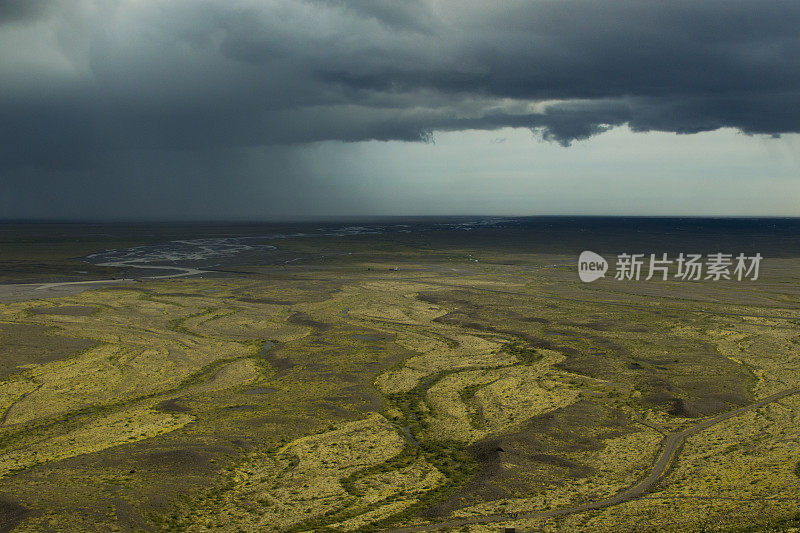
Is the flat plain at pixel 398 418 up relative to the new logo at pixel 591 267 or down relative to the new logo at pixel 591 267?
down

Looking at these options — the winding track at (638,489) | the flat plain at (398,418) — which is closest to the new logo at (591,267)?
the flat plain at (398,418)

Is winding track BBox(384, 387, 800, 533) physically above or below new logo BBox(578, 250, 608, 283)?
below

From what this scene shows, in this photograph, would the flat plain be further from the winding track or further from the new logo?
the new logo

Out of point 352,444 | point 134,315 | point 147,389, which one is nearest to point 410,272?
point 134,315

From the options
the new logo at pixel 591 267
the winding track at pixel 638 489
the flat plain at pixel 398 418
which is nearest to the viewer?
the winding track at pixel 638 489

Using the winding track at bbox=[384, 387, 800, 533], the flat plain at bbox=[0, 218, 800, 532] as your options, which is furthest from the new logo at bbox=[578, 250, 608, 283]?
the winding track at bbox=[384, 387, 800, 533]

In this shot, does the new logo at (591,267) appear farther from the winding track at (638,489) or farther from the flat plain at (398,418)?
the winding track at (638,489)

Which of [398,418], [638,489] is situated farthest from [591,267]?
[638,489]
